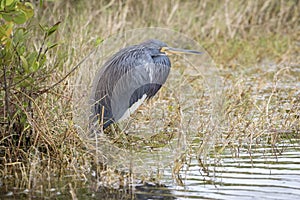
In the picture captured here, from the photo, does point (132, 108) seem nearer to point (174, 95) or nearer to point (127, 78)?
point (127, 78)

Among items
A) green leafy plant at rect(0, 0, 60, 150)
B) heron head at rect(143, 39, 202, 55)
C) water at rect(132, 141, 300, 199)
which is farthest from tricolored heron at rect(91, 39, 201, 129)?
water at rect(132, 141, 300, 199)

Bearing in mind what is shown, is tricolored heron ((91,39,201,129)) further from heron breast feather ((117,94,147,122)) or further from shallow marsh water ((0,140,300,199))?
shallow marsh water ((0,140,300,199))

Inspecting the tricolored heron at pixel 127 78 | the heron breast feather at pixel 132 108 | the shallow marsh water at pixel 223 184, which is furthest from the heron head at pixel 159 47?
the shallow marsh water at pixel 223 184

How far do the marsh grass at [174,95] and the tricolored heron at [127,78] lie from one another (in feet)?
0.83

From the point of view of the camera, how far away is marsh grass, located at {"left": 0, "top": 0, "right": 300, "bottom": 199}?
4965 mm

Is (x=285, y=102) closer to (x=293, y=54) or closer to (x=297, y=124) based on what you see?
(x=297, y=124)

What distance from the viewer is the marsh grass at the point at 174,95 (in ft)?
16.3

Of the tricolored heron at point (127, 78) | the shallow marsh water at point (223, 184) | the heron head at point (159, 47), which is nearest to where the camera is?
the shallow marsh water at point (223, 184)

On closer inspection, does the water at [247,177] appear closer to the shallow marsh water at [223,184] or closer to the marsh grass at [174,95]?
the shallow marsh water at [223,184]

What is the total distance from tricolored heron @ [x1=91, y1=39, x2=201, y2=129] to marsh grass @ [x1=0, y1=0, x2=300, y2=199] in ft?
0.83

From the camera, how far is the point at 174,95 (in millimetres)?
7035

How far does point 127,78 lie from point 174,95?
120 centimetres

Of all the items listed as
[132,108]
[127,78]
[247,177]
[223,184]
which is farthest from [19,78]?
[247,177]

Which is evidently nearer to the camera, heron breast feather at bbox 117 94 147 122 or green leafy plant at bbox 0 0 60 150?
green leafy plant at bbox 0 0 60 150
